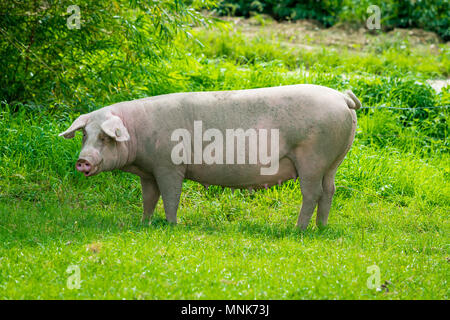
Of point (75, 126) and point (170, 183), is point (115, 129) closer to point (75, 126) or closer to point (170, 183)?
point (75, 126)

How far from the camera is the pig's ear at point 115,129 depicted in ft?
19.6

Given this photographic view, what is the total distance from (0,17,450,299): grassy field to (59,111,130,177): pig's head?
64 cm

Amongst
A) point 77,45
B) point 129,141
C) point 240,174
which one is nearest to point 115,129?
point 129,141

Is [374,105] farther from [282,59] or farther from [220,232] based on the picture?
[220,232]

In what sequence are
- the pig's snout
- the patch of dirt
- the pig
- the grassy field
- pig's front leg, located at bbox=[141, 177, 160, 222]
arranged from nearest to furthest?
the grassy field
the pig's snout
the pig
pig's front leg, located at bbox=[141, 177, 160, 222]
the patch of dirt

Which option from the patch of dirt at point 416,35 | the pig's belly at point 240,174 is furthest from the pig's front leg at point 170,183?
the patch of dirt at point 416,35

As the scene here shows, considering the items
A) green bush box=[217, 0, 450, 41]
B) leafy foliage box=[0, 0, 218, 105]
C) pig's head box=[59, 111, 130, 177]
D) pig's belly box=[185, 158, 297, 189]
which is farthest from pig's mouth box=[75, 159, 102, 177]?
green bush box=[217, 0, 450, 41]

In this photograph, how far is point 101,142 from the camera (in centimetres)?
612

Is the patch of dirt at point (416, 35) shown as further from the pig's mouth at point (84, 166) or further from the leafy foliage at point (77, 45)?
the pig's mouth at point (84, 166)

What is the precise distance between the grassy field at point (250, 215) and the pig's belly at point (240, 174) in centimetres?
48

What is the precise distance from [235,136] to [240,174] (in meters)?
0.39

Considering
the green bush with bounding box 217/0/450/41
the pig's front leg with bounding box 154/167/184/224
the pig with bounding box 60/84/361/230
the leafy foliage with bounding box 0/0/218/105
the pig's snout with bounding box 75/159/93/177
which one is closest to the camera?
the pig's snout with bounding box 75/159/93/177

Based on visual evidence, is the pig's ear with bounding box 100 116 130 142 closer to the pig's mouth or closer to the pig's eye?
the pig's eye

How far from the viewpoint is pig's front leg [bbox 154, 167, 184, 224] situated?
20.9 feet
